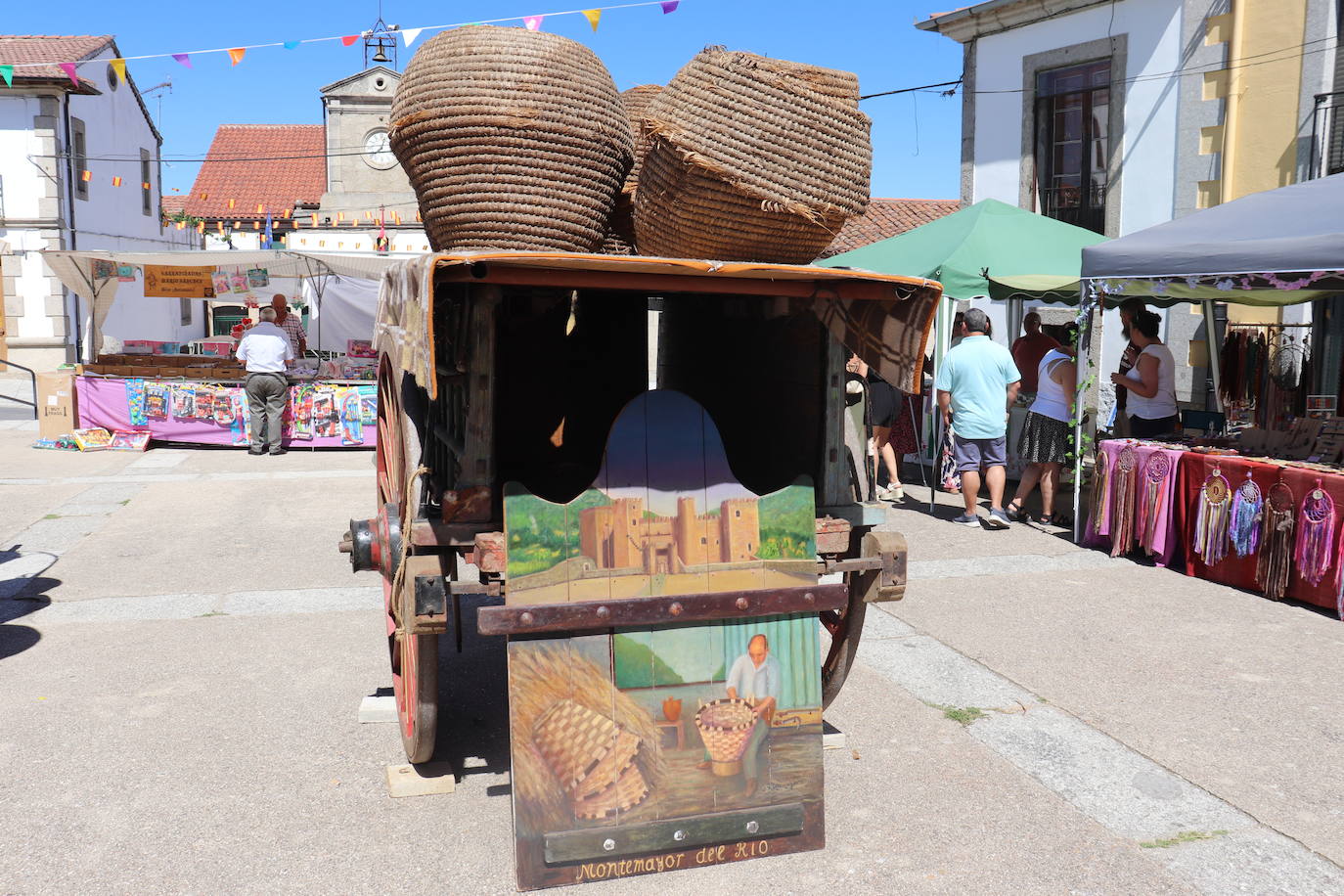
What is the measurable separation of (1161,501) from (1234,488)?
53 centimetres

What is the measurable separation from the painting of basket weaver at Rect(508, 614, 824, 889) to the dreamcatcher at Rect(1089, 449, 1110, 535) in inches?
194

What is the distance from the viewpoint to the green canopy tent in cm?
905

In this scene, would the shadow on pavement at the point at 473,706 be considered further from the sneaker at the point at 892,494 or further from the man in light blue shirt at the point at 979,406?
the sneaker at the point at 892,494

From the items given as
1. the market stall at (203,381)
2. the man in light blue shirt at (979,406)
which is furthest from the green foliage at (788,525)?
the market stall at (203,381)

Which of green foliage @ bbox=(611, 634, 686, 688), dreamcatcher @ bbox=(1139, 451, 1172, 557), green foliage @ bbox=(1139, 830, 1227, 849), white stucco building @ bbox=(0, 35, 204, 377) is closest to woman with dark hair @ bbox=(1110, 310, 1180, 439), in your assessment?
dreamcatcher @ bbox=(1139, 451, 1172, 557)

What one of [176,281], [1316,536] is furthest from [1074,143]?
[176,281]

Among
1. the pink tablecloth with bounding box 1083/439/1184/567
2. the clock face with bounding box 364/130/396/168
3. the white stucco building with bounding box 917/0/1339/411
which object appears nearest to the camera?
the pink tablecloth with bounding box 1083/439/1184/567

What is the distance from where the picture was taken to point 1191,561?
6.67 metres

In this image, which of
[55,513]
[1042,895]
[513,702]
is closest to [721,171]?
[513,702]

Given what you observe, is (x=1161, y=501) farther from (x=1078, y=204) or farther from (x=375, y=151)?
(x=375, y=151)

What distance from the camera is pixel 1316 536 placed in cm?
582

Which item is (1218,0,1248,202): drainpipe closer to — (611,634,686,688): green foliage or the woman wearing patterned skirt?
the woman wearing patterned skirt

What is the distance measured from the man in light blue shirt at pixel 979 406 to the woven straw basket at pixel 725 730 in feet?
18.2

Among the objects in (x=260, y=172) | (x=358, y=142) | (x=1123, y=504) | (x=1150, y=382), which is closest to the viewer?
(x=1123, y=504)
